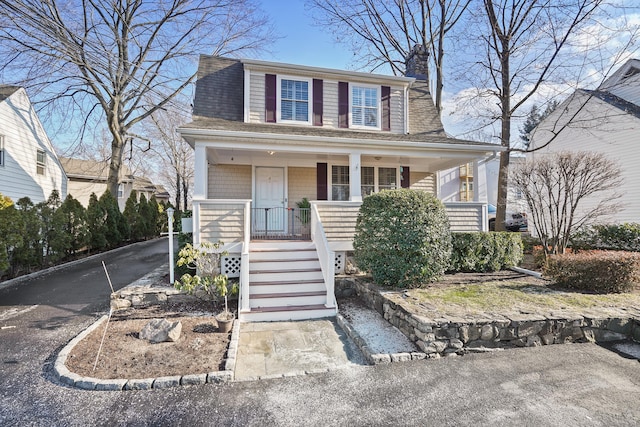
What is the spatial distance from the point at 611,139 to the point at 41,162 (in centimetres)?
2424

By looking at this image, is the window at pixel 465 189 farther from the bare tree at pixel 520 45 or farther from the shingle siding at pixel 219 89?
the shingle siding at pixel 219 89

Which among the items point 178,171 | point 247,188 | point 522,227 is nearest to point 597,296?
point 247,188

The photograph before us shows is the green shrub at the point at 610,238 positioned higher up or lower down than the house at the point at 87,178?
lower down

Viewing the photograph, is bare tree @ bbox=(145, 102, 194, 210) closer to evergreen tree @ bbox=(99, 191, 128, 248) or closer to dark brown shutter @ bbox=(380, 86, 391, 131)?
evergreen tree @ bbox=(99, 191, 128, 248)

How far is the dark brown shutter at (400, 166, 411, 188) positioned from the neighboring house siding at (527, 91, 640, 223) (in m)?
4.00

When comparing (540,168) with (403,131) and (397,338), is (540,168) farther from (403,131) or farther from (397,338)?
(397,338)

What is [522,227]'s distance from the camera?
18312mm

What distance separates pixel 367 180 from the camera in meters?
10.4

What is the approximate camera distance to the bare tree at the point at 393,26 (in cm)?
1556

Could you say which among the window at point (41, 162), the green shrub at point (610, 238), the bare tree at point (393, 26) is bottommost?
the green shrub at point (610, 238)

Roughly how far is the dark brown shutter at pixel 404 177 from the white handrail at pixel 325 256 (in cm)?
419

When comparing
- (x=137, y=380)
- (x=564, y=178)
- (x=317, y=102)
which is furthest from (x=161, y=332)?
(x=564, y=178)

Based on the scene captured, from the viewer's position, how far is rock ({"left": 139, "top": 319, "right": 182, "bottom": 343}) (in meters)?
4.40

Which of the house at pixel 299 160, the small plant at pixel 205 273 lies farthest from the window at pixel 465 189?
the small plant at pixel 205 273
